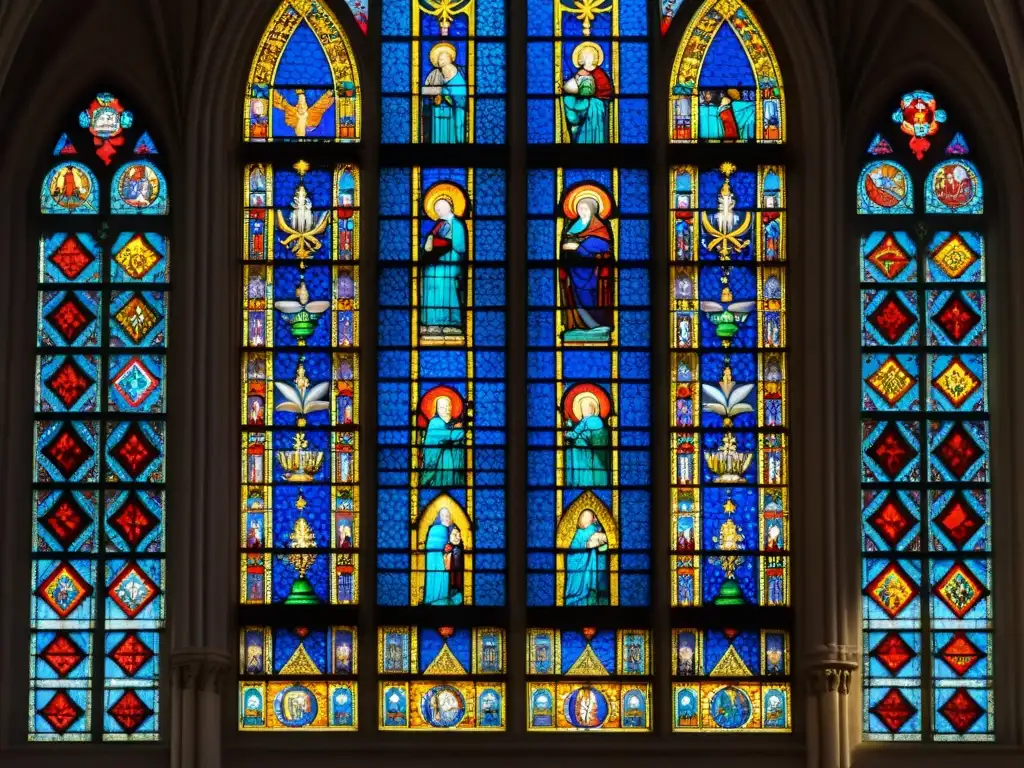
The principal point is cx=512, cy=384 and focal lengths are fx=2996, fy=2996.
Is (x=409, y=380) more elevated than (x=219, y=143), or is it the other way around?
(x=219, y=143)

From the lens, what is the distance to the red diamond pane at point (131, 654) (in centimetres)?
2016

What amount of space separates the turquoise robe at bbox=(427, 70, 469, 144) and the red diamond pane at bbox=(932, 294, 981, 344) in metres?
3.53

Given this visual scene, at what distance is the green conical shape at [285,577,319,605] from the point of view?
20188mm

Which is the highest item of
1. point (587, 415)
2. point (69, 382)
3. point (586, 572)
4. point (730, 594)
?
point (69, 382)

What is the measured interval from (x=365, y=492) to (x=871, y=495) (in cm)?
344

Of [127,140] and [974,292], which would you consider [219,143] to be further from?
[974,292]

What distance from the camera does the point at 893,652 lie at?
20.2 m

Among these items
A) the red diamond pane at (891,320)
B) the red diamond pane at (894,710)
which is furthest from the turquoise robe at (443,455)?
the red diamond pane at (894,710)

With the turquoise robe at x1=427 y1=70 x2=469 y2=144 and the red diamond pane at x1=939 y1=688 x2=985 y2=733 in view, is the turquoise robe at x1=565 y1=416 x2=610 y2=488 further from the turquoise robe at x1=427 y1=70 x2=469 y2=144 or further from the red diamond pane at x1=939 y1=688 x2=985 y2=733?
the red diamond pane at x1=939 y1=688 x2=985 y2=733

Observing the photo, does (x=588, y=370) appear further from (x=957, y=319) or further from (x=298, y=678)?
(x=298, y=678)

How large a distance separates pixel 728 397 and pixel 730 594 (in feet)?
4.46

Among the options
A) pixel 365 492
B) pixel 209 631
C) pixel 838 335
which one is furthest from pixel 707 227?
pixel 209 631

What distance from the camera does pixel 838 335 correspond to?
2033 centimetres

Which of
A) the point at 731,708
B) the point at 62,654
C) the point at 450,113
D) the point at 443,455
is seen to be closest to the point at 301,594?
the point at 443,455
